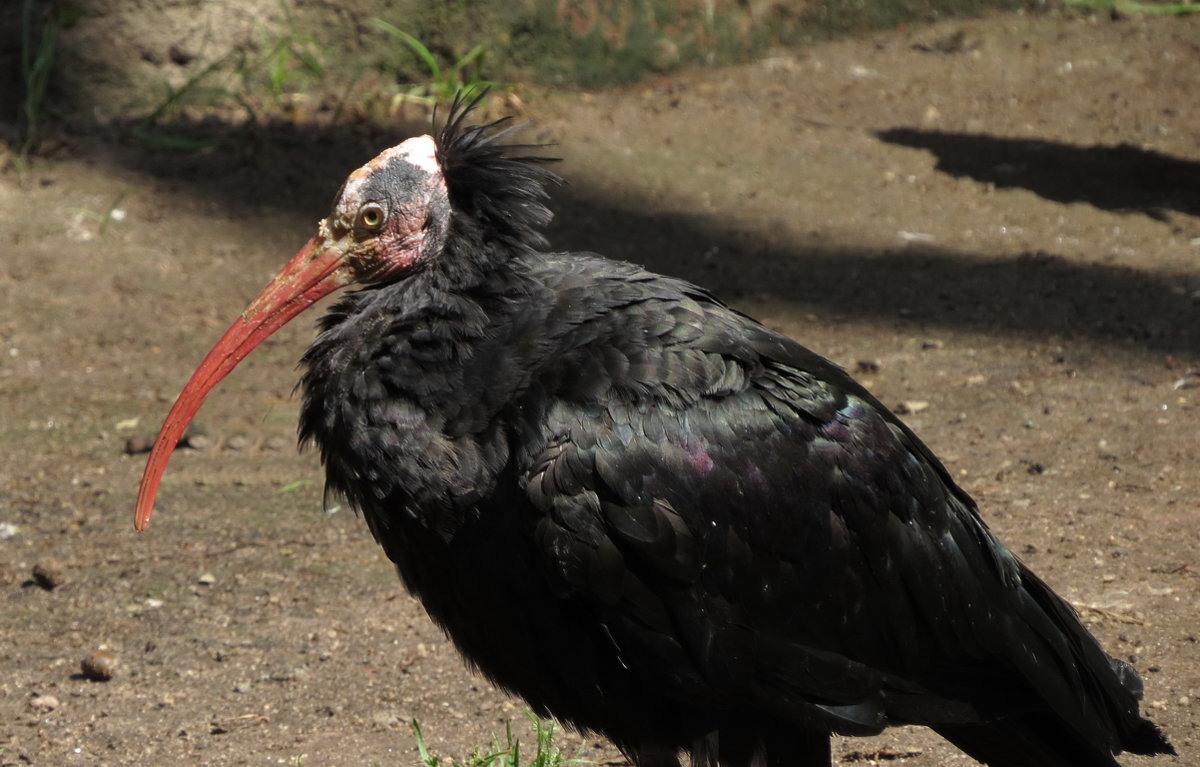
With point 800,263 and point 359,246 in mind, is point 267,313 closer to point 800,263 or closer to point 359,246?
point 359,246

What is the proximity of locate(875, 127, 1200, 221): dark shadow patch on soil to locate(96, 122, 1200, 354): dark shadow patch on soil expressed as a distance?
0.24ft

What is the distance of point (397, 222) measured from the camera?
3715mm

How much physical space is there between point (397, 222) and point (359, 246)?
0.45 ft

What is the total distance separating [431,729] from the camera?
4.34m

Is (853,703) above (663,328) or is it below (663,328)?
below

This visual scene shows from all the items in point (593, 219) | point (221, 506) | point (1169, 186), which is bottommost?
point (221, 506)

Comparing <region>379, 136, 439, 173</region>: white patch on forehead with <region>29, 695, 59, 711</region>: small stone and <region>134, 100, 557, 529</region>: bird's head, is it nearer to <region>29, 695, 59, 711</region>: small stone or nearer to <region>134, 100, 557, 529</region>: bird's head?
<region>134, 100, 557, 529</region>: bird's head

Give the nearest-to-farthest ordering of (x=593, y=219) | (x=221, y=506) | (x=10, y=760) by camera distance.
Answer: (x=10, y=760), (x=221, y=506), (x=593, y=219)

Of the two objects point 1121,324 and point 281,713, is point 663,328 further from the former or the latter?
point 1121,324

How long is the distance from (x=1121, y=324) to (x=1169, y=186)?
224 cm

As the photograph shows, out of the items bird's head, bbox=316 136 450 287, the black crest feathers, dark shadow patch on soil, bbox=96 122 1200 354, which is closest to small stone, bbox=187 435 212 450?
dark shadow patch on soil, bbox=96 122 1200 354

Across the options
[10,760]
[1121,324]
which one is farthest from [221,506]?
[1121,324]

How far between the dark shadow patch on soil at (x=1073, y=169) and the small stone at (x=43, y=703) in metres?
6.44

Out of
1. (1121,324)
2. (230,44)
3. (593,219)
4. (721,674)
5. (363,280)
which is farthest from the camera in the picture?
(230,44)
